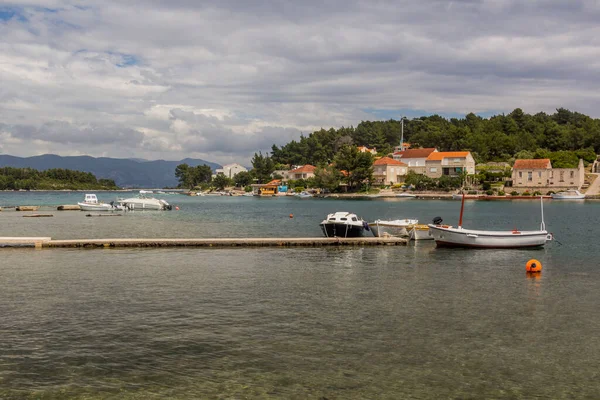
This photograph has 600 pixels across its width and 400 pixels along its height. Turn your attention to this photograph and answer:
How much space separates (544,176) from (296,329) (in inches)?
6836

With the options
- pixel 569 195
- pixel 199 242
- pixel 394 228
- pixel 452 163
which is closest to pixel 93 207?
pixel 199 242

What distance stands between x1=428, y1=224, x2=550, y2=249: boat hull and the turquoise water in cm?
754

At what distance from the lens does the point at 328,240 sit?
47.8 m

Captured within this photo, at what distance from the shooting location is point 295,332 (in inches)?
802

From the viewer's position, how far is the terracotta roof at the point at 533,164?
17338cm

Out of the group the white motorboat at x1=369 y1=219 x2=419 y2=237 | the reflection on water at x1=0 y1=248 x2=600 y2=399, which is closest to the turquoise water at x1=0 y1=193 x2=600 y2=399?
the reflection on water at x1=0 y1=248 x2=600 y2=399

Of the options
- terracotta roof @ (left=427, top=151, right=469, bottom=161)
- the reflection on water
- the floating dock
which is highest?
terracotta roof @ (left=427, top=151, right=469, bottom=161)

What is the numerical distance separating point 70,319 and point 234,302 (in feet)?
23.4

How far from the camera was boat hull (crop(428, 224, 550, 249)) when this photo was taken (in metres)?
46.2

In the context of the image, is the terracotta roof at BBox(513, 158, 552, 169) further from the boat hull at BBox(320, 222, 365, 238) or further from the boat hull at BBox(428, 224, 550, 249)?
the boat hull at BBox(320, 222, 365, 238)

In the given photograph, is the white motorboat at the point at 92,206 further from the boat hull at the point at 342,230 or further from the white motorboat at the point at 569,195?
the white motorboat at the point at 569,195

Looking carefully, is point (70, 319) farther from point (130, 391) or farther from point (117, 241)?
point (117, 241)

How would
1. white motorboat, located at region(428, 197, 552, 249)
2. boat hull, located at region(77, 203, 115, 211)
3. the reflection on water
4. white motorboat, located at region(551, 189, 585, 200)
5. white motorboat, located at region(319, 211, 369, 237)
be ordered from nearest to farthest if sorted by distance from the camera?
the reflection on water
white motorboat, located at region(428, 197, 552, 249)
white motorboat, located at region(319, 211, 369, 237)
boat hull, located at region(77, 203, 115, 211)
white motorboat, located at region(551, 189, 585, 200)

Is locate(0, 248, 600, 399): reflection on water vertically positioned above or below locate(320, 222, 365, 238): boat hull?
below
